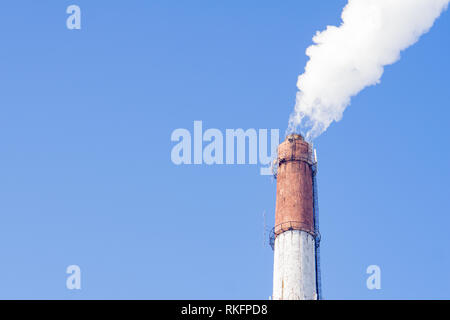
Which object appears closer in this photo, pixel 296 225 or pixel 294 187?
pixel 296 225

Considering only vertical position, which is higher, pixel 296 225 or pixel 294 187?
pixel 294 187

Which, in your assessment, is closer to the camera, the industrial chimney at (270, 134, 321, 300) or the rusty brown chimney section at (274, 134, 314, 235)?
the industrial chimney at (270, 134, 321, 300)

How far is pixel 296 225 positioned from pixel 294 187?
2.89 meters

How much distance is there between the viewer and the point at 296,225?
4397cm

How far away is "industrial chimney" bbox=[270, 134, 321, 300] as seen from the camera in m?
42.4

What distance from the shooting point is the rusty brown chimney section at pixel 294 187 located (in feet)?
146

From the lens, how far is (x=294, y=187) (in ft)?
150

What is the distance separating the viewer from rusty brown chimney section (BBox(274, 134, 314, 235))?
44.4 meters

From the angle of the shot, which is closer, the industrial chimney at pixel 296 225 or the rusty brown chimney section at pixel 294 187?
the industrial chimney at pixel 296 225
